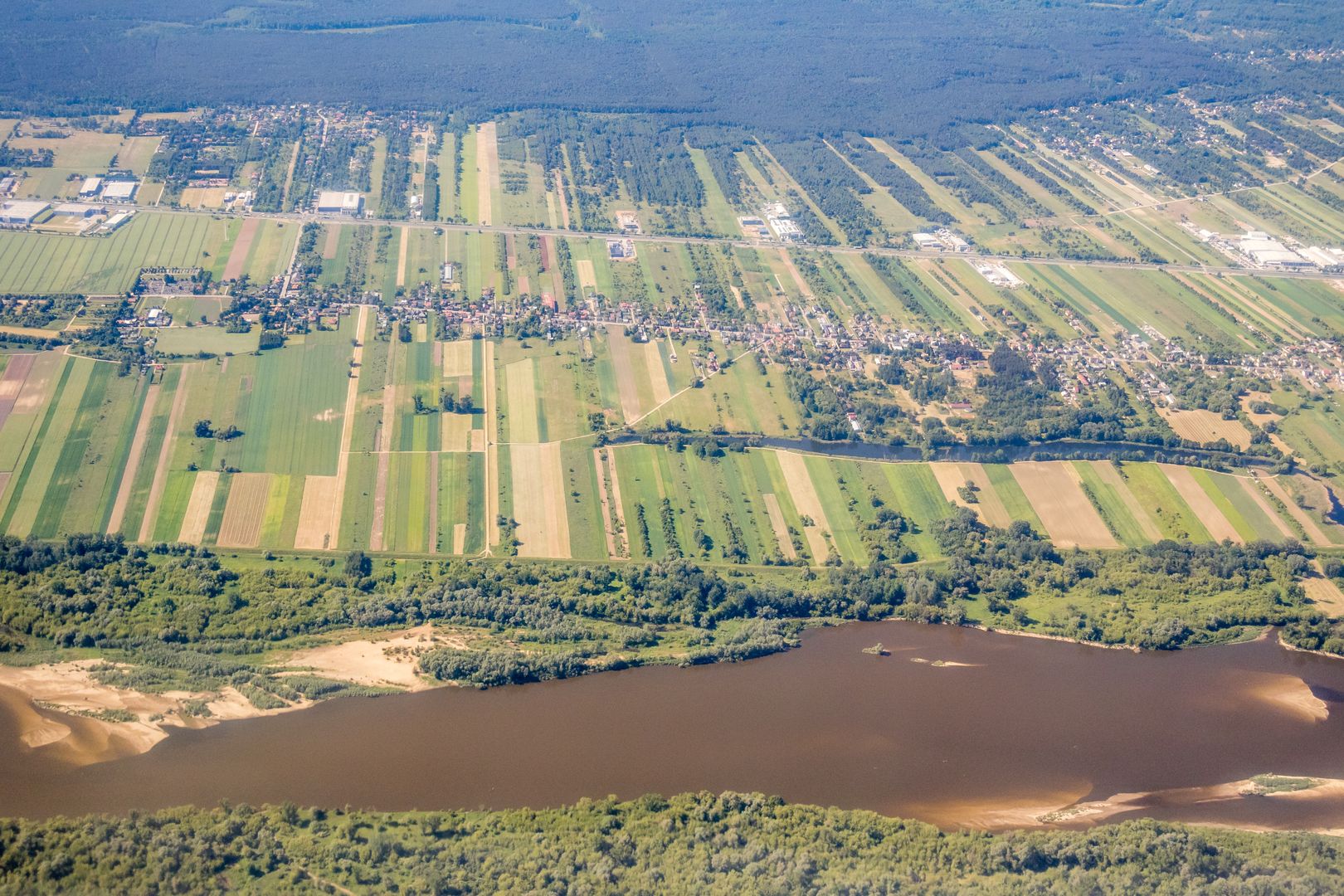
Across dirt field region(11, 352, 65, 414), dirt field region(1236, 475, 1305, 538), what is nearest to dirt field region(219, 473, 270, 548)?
dirt field region(11, 352, 65, 414)

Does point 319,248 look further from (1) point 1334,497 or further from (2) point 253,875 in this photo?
(1) point 1334,497

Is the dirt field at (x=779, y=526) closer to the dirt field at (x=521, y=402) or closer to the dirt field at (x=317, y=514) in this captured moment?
the dirt field at (x=521, y=402)

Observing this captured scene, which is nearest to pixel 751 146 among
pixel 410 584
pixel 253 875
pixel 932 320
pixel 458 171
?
pixel 458 171

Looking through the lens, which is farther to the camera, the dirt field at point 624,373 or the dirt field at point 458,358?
the dirt field at point 458,358

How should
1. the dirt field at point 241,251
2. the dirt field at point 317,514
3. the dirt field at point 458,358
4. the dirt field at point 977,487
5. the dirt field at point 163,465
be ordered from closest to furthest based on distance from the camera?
1. the dirt field at point 163,465
2. the dirt field at point 317,514
3. the dirt field at point 977,487
4. the dirt field at point 458,358
5. the dirt field at point 241,251

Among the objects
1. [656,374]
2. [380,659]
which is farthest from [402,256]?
[380,659]

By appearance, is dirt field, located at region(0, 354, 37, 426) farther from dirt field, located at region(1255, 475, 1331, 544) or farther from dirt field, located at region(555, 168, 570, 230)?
dirt field, located at region(1255, 475, 1331, 544)

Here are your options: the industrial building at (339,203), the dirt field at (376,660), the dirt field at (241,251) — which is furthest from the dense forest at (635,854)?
the industrial building at (339,203)
